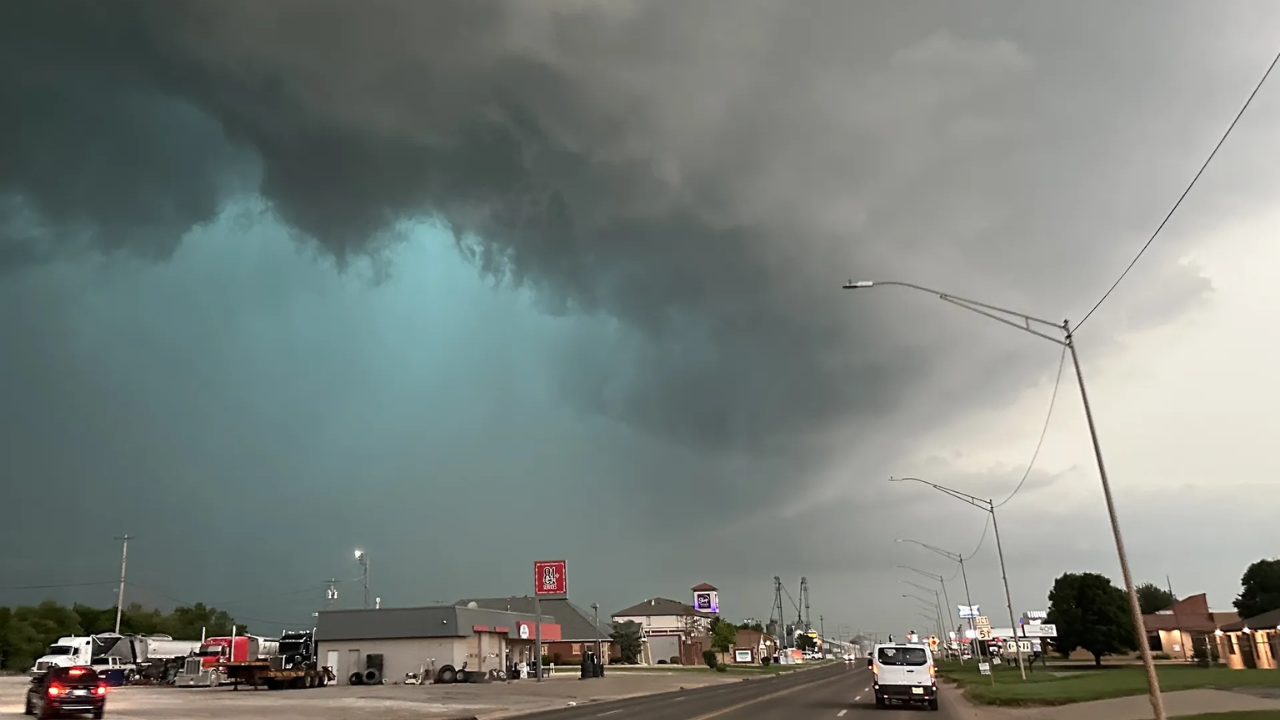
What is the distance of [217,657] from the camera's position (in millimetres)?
72812

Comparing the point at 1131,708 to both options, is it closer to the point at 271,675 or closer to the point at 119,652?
the point at 271,675

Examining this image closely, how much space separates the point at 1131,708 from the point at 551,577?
218 ft

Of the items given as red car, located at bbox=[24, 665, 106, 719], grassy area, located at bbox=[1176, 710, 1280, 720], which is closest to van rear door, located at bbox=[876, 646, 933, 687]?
grassy area, located at bbox=[1176, 710, 1280, 720]

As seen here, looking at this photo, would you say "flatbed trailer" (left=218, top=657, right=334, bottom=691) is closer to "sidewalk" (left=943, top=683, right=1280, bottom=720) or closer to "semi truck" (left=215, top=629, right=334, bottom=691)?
"semi truck" (left=215, top=629, right=334, bottom=691)

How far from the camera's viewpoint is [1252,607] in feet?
475

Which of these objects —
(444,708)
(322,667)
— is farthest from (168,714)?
(322,667)

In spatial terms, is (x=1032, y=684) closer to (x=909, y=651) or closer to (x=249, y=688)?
(x=909, y=651)

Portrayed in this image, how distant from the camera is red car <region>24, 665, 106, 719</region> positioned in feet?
102

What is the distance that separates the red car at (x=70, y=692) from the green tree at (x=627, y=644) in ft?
372

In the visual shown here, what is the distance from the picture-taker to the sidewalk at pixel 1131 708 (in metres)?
29.5

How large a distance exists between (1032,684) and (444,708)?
114 feet

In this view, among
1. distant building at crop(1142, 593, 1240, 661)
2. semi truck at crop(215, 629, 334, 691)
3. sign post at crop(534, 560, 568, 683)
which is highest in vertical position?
sign post at crop(534, 560, 568, 683)

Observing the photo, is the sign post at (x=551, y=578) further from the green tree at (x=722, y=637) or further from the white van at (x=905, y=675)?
the green tree at (x=722, y=637)

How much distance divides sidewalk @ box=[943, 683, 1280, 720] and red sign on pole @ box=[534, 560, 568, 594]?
5609cm
